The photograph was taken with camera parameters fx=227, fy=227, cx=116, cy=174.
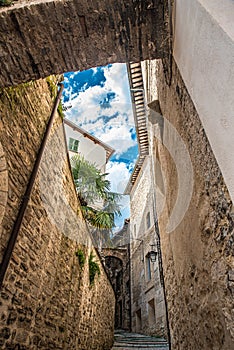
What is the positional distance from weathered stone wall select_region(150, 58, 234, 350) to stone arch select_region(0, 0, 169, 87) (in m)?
0.51

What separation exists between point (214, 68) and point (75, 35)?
1714 mm

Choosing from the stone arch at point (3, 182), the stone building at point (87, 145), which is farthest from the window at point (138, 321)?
→ the stone arch at point (3, 182)

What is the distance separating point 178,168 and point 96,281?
15.2 ft

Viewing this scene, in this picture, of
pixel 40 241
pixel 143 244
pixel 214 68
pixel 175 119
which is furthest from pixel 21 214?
pixel 143 244

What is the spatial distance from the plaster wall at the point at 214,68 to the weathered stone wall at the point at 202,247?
0.29 m

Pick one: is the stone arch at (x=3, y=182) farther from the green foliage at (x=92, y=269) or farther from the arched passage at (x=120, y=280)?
the arched passage at (x=120, y=280)

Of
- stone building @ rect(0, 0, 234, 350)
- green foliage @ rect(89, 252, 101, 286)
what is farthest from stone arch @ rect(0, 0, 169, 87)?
green foliage @ rect(89, 252, 101, 286)

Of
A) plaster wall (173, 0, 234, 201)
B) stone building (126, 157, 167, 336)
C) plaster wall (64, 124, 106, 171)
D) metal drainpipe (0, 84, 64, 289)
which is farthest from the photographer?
plaster wall (64, 124, 106, 171)

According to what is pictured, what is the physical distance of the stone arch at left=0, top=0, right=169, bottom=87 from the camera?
2.27 metres

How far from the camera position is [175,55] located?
251cm

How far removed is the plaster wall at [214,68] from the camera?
124 centimetres

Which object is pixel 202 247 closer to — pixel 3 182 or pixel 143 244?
pixel 3 182

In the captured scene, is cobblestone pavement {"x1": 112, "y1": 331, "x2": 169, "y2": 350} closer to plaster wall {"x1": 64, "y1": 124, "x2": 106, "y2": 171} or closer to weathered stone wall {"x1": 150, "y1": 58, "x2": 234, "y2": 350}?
weathered stone wall {"x1": 150, "y1": 58, "x2": 234, "y2": 350}

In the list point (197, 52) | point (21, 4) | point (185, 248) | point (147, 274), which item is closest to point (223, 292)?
point (185, 248)
